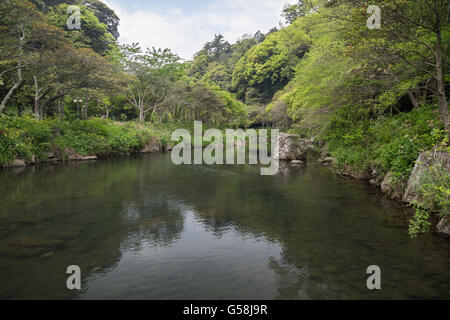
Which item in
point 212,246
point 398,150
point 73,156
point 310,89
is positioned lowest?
point 212,246

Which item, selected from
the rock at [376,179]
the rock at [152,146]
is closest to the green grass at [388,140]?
the rock at [376,179]

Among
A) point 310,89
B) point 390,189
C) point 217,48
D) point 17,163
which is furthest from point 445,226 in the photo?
point 217,48

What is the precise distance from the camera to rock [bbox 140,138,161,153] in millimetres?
28069

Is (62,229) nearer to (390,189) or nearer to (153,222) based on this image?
(153,222)

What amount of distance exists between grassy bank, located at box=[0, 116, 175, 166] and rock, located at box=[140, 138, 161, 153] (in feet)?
1.23

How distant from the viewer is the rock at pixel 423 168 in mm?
6000

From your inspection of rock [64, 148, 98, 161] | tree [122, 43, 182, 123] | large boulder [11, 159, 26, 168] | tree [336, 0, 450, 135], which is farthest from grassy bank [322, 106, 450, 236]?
tree [122, 43, 182, 123]

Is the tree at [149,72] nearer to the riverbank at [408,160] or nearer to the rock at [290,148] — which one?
the rock at [290,148]

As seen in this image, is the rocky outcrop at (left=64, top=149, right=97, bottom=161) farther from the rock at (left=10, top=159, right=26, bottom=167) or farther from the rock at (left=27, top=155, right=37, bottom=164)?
the rock at (left=10, top=159, right=26, bottom=167)

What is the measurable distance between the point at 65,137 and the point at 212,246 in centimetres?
1908

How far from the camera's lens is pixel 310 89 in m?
17.6

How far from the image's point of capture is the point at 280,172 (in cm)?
1521

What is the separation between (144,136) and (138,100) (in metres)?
10.7

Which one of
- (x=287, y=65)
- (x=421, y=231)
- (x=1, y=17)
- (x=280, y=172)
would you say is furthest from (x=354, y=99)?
(x=287, y=65)
